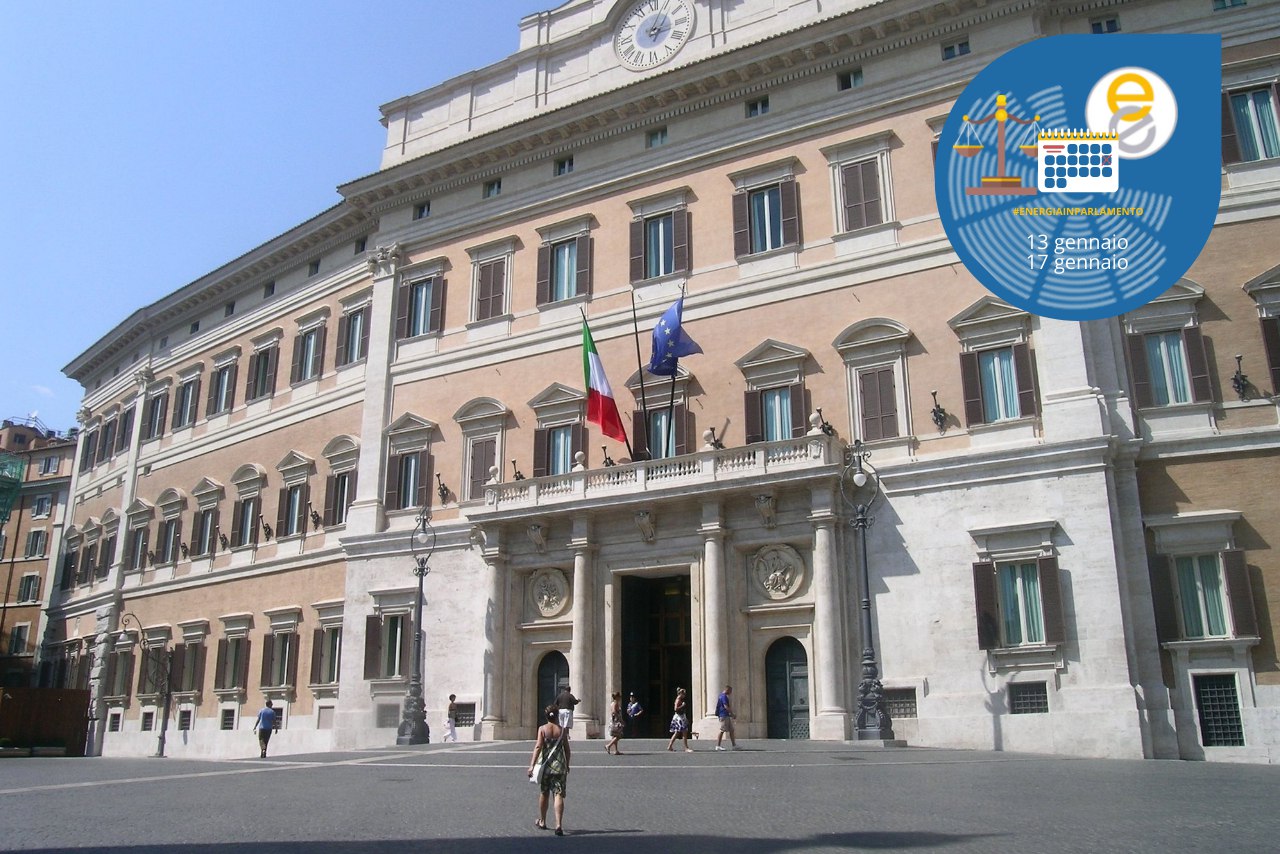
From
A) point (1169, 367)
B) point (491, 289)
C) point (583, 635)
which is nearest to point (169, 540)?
point (491, 289)

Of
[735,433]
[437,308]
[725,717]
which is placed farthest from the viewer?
[437,308]

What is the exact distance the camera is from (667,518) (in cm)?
2598

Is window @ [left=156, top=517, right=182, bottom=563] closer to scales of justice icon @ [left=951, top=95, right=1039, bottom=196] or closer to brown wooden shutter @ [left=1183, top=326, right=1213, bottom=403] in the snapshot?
scales of justice icon @ [left=951, top=95, right=1039, bottom=196]

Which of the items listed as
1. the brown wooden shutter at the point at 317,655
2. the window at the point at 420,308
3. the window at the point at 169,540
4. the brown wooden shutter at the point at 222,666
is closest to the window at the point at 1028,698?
the window at the point at 420,308

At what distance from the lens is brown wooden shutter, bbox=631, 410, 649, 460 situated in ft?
89.7

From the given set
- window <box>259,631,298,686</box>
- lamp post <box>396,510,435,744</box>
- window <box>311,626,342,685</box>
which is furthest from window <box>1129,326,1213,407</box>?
window <box>259,631,298,686</box>

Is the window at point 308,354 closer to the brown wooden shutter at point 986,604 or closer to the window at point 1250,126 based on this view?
the brown wooden shutter at point 986,604

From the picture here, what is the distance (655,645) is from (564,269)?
11051mm

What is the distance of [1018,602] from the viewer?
73.3 ft

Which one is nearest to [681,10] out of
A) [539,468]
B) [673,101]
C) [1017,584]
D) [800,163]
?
[673,101]

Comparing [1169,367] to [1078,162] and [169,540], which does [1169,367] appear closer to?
[1078,162]

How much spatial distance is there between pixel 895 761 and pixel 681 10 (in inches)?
868

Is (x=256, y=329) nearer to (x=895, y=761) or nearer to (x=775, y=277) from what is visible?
(x=775, y=277)

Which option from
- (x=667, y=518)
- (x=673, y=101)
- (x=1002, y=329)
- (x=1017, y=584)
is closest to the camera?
(x=1017, y=584)
